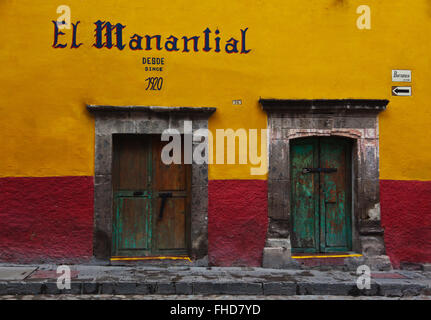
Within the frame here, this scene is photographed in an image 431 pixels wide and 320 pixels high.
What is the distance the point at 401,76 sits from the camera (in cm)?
665

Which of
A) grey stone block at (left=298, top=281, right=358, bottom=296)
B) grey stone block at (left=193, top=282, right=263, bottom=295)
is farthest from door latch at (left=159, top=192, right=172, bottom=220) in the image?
grey stone block at (left=298, top=281, right=358, bottom=296)

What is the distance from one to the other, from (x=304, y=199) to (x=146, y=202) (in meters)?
2.58

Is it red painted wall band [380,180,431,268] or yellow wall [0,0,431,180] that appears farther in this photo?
red painted wall band [380,180,431,268]

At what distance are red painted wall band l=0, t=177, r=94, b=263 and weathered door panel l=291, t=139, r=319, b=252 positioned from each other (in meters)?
3.26

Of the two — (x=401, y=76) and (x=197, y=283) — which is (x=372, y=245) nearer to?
(x=401, y=76)

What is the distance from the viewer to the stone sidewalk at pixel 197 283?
5.25 meters

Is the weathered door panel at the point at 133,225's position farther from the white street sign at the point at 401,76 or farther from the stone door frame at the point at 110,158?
the white street sign at the point at 401,76

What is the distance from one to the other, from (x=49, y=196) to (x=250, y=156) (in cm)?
316

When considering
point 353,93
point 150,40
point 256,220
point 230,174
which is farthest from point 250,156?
point 150,40

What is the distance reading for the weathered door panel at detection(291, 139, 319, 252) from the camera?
669 cm

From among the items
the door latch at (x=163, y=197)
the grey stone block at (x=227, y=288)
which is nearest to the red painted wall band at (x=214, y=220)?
the door latch at (x=163, y=197)

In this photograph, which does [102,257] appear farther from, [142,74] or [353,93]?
[353,93]

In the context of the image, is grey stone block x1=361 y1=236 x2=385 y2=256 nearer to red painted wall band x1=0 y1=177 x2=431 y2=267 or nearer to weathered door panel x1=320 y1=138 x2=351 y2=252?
red painted wall band x1=0 y1=177 x2=431 y2=267

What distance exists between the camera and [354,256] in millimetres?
6461
